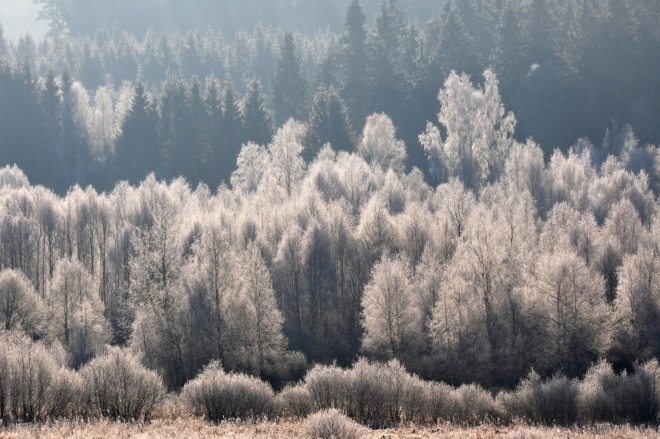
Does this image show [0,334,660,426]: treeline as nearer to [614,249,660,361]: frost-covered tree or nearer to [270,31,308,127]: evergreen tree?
[614,249,660,361]: frost-covered tree

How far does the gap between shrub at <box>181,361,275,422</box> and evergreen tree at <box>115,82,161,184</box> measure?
63610 millimetres

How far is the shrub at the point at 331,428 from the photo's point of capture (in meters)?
26.4

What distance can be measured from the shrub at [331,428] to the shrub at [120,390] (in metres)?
12.8

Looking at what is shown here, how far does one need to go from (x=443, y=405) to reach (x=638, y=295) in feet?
71.2

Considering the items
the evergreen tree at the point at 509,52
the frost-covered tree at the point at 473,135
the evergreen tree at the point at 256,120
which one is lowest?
the frost-covered tree at the point at 473,135

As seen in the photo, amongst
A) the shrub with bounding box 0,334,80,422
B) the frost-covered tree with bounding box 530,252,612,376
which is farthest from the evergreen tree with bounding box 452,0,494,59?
the shrub with bounding box 0,334,80,422

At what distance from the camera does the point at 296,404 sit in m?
37.2

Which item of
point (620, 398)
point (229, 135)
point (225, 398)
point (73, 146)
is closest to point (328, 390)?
point (225, 398)

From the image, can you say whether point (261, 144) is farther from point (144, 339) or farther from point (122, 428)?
point (122, 428)

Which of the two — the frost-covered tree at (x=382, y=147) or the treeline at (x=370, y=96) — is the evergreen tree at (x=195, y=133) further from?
the frost-covered tree at (x=382, y=147)

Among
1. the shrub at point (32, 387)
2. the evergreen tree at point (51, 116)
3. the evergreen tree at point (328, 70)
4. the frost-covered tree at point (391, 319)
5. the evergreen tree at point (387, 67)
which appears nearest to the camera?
the shrub at point (32, 387)

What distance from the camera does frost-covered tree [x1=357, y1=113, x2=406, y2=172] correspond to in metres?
83.7

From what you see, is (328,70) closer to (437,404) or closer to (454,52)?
(454,52)

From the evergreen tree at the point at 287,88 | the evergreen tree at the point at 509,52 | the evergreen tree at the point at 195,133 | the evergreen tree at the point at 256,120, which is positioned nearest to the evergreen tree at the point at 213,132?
the evergreen tree at the point at 195,133
